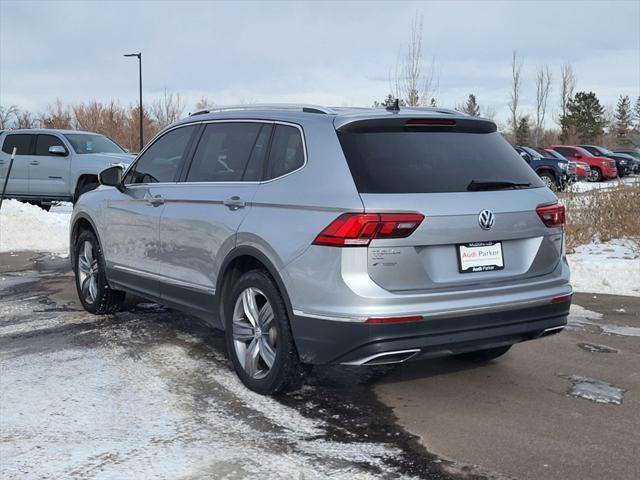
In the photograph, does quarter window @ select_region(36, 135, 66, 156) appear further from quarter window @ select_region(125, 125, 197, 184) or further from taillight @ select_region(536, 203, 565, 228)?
taillight @ select_region(536, 203, 565, 228)

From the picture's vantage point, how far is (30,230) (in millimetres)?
12547

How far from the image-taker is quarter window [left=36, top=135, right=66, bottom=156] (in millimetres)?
15742

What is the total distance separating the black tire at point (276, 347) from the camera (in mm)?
4246

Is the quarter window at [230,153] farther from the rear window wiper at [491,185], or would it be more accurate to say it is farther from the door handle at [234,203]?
the rear window wiper at [491,185]

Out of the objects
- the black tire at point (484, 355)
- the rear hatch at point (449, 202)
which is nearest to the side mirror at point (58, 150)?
the black tire at point (484, 355)

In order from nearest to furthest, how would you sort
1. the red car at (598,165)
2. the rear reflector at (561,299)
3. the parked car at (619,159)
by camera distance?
the rear reflector at (561,299) < the red car at (598,165) < the parked car at (619,159)

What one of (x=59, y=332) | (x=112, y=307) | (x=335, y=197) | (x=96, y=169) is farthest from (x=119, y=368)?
(x=96, y=169)

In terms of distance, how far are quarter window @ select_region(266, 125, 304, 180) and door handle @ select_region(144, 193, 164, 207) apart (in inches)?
53.0

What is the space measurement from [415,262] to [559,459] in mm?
1231

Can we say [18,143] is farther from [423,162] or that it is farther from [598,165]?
[598,165]

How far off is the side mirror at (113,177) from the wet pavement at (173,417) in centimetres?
128

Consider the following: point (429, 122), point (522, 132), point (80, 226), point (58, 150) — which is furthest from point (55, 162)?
point (522, 132)

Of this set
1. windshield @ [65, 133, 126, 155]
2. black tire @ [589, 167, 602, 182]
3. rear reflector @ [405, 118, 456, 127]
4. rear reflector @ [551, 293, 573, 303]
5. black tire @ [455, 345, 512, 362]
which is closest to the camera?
rear reflector @ [405, 118, 456, 127]

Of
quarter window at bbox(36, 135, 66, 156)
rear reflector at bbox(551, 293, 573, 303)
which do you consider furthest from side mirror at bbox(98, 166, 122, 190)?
quarter window at bbox(36, 135, 66, 156)
